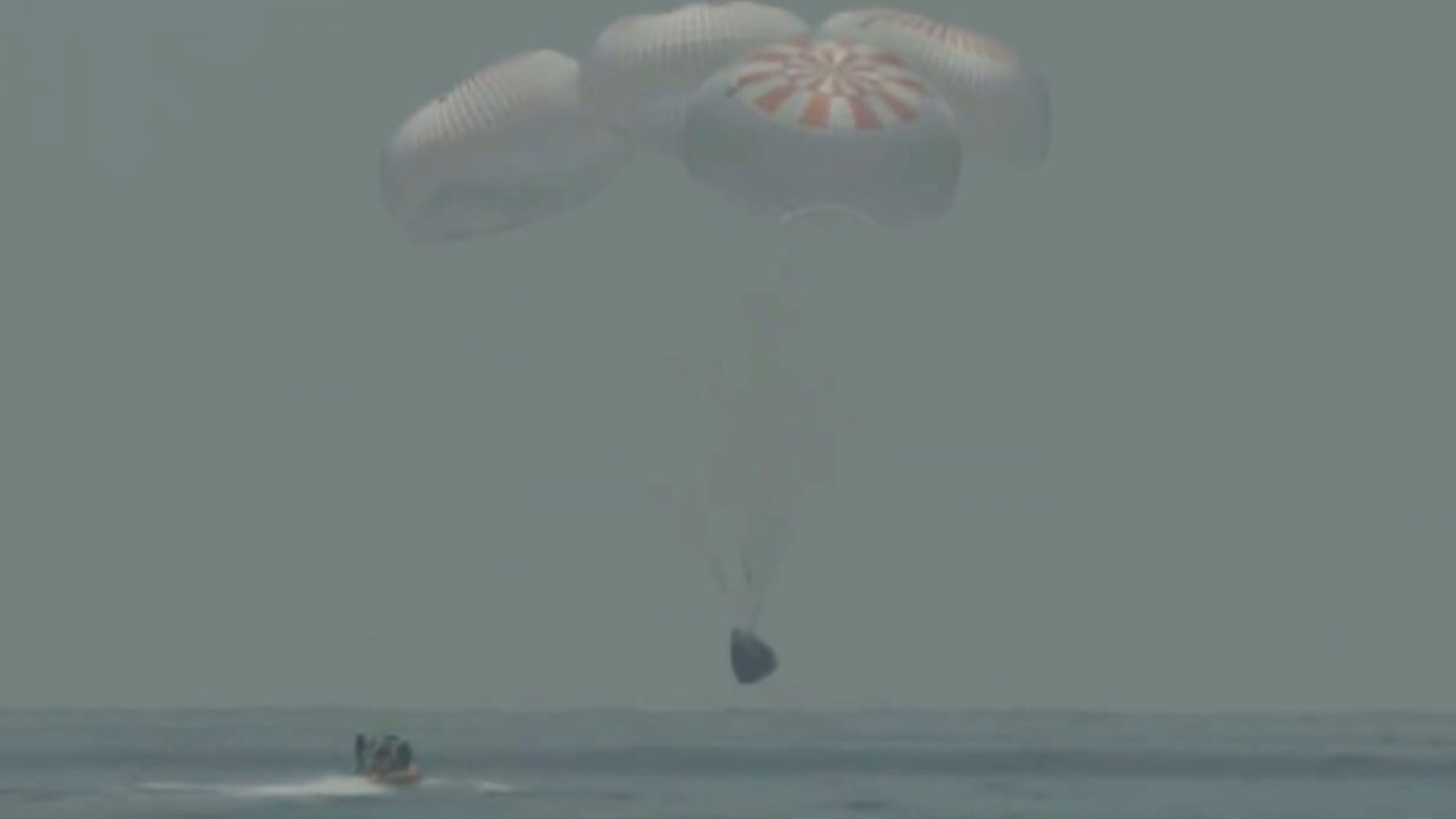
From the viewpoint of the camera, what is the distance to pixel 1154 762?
133 metres

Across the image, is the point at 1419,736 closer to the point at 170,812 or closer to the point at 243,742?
the point at 243,742

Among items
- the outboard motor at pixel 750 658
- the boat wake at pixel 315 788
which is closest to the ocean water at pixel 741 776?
the boat wake at pixel 315 788

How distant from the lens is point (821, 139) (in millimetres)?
62375

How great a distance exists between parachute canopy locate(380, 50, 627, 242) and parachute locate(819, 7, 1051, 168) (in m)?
4.11

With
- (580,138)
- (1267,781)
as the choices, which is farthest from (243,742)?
(580,138)

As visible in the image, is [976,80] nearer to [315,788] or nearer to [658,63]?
[658,63]

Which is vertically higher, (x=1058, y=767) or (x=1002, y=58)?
(x=1058, y=767)

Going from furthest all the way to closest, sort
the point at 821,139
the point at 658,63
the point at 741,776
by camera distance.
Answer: the point at 741,776, the point at 658,63, the point at 821,139

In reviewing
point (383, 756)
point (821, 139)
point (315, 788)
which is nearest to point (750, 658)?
point (821, 139)

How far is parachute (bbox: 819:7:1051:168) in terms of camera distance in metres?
64.8

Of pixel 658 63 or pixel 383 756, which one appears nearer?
pixel 658 63

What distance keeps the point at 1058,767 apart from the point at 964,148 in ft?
211

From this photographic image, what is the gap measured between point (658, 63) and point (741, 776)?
5394 centimetres

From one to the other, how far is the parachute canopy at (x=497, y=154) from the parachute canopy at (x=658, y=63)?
80 centimetres
